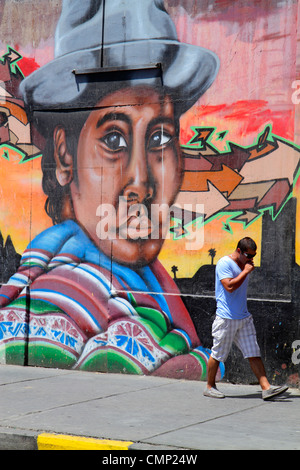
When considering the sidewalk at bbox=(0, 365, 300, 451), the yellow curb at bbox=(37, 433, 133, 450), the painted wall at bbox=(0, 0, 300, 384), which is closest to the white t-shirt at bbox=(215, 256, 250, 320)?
the painted wall at bbox=(0, 0, 300, 384)

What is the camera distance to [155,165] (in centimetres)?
945

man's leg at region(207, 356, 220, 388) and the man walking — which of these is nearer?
the man walking

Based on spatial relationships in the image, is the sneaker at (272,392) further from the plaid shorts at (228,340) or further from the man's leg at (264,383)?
the plaid shorts at (228,340)

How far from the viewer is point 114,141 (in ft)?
32.0

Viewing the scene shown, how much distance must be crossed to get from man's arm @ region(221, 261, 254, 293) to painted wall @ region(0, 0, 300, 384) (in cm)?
99

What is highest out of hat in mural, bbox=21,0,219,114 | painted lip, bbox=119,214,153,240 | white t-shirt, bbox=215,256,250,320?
hat in mural, bbox=21,0,219,114

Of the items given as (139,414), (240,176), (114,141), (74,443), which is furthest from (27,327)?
(74,443)

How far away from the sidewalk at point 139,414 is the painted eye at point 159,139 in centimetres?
298

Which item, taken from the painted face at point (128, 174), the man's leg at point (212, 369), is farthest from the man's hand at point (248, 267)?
the painted face at point (128, 174)

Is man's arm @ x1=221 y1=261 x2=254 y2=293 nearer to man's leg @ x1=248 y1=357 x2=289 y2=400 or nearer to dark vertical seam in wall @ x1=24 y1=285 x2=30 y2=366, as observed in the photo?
man's leg @ x1=248 y1=357 x2=289 y2=400

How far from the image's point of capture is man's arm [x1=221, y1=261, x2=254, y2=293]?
7742 millimetres

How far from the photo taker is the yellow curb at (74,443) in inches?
234
